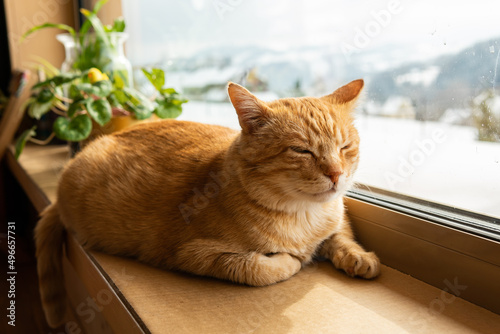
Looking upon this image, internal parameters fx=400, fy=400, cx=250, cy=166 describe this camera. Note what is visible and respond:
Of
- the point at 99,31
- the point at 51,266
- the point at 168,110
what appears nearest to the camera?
the point at 51,266

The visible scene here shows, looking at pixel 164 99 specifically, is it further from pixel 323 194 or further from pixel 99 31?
pixel 323 194

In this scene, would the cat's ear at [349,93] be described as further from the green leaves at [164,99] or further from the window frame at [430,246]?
the green leaves at [164,99]

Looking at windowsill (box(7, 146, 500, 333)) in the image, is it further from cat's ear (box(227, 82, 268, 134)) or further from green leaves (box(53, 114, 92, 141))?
green leaves (box(53, 114, 92, 141))

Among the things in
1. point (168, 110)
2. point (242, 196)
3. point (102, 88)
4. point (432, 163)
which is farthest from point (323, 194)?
point (102, 88)

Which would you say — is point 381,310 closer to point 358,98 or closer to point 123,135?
point 358,98

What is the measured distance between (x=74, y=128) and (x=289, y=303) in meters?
1.10

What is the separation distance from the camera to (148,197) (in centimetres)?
110

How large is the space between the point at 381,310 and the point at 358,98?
50 centimetres

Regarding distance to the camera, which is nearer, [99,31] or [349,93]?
[349,93]

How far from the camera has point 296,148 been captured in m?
0.89

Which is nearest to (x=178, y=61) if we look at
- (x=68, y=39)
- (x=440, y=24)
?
(x=68, y=39)

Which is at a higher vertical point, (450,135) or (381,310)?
(450,135)

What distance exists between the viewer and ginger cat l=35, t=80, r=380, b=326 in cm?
90

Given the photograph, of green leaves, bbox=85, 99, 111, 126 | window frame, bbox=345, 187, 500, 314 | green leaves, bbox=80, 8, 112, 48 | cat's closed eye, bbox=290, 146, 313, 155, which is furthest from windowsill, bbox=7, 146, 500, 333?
green leaves, bbox=80, 8, 112, 48
